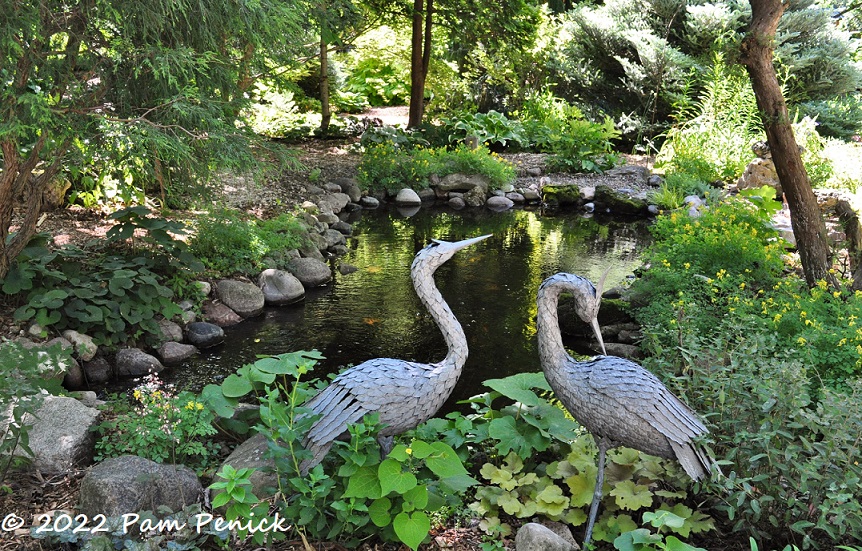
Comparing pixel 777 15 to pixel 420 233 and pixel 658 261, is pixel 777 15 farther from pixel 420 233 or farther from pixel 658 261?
pixel 420 233

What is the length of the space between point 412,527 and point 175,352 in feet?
Result: 12.1

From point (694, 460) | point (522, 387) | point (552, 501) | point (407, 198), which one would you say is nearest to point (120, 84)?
point (522, 387)

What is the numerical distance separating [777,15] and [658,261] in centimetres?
219

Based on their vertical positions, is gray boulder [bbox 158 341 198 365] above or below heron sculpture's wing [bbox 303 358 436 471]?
below

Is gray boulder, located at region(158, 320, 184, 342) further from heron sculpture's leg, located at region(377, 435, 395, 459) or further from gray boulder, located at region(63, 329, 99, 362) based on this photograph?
heron sculpture's leg, located at region(377, 435, 395, 459)

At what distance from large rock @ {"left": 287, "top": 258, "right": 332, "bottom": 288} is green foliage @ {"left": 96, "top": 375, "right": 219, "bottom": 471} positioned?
4.00 meters

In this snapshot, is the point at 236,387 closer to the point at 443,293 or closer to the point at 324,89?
the point at 443,293

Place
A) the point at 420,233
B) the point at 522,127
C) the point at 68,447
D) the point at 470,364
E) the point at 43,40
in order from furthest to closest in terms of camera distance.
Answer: the point at 522,127
the point at 420,233
the point at 470,364
the point at 43,40
the point at 68,447

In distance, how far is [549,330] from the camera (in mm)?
3057

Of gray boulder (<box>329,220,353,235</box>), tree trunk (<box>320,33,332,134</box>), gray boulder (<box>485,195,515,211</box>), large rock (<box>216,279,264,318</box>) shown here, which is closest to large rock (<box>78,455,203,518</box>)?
large rock (<box>216,279,264,318</box>)

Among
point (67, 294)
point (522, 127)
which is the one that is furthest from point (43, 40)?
point (522, 127)

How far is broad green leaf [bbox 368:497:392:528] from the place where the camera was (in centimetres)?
266

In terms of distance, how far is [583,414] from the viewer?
2.90 meters

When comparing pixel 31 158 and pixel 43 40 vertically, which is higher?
pixel 43 40
